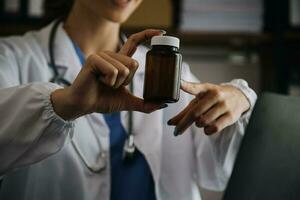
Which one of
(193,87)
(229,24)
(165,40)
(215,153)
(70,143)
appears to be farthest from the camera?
(229,24)

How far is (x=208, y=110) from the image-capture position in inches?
31.1

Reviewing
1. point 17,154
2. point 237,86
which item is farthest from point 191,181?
point 17,154

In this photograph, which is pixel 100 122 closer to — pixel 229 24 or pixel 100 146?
pixel 100 146

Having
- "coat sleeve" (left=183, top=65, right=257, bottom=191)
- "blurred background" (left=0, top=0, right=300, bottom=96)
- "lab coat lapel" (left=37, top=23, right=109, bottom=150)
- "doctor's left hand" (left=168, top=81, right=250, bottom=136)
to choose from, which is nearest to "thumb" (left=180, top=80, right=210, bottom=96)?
"doctor's left hand" (left=168, top=81, right=250, bottom=136)

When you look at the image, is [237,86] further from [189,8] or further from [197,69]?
[197,69]

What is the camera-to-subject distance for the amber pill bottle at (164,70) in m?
0.64

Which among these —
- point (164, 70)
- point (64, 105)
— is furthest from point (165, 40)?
point (64, 105)

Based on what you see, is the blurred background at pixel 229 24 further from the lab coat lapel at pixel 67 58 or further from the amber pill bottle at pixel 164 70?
the amber pill bottle at pixel 164 70

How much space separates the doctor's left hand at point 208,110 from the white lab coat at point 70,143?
0.03 metres

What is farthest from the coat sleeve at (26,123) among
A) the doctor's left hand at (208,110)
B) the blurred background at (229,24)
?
the blurred background at (229,24)

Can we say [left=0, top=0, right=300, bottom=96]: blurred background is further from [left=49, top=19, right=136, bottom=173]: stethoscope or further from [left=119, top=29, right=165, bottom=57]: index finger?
[left=119, top=29, right=165, bottom=57]: index finger

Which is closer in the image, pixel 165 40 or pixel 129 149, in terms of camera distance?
pixel 165 40

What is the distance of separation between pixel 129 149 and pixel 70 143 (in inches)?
5.0

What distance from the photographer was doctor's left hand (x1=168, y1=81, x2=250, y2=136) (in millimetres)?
→ 771
